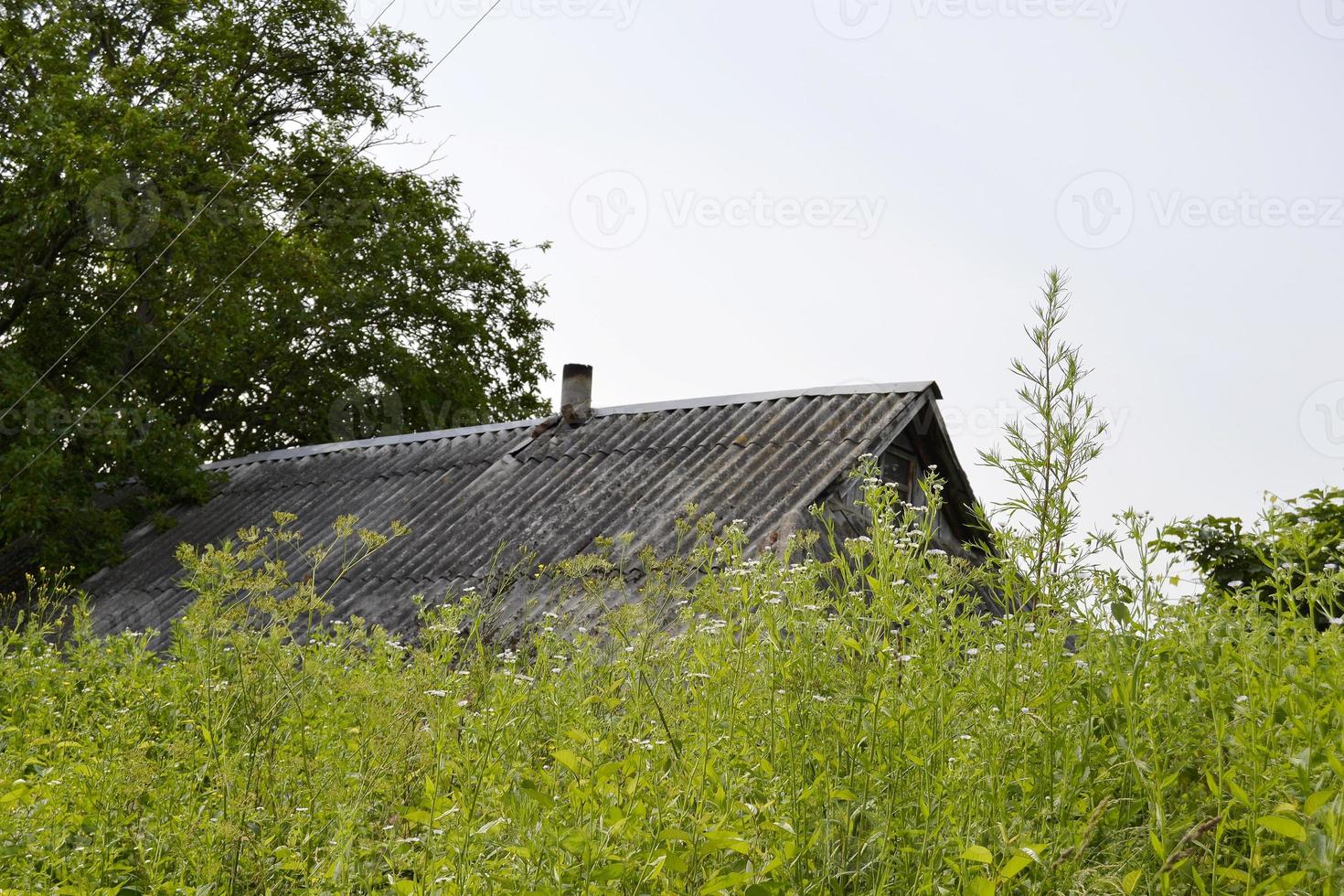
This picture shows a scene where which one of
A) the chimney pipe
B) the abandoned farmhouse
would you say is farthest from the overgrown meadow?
the chimney pipe

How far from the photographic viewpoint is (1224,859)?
9.14 feet

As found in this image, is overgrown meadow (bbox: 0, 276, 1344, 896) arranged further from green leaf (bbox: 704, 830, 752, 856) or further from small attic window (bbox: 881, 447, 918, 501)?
small attic window (bbox: 881, 447, 918, 501)

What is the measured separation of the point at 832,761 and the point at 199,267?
561 inches

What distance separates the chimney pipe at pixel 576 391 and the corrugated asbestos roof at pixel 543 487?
0.50 feet

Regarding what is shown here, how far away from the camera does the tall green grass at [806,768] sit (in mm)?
2623

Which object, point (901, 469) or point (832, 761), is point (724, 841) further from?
point (901, 469)

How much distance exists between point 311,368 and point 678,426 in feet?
43.7

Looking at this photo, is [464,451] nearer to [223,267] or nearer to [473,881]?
[223,267]

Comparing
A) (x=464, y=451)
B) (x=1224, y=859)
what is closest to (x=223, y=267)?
(x=464, y=451)

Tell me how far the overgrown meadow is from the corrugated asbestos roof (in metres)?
5.22

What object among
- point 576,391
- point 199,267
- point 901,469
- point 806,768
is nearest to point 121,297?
point 199,267

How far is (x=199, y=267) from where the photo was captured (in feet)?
49.7

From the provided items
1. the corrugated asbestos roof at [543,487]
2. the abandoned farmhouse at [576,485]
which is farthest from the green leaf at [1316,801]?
the corrugated asbestos roof at [543,487]

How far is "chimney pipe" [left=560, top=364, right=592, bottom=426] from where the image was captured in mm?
13359
